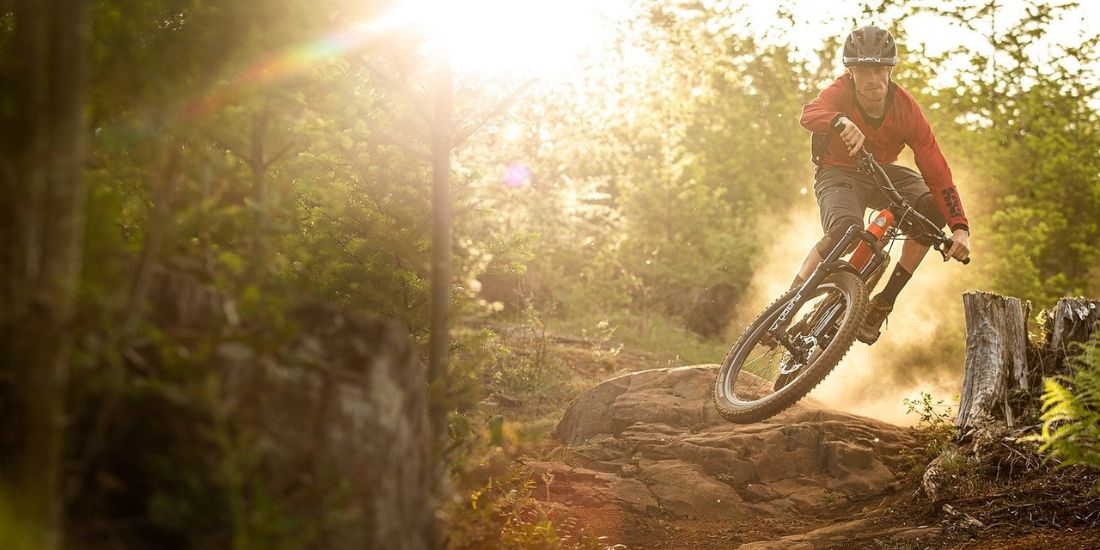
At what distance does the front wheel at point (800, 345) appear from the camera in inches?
272

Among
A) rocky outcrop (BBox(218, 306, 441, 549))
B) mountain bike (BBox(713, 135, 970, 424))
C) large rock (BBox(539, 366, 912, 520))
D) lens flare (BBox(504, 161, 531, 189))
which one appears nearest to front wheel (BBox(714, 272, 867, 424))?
mountain bike (BBox(713, 135, 970, 424))

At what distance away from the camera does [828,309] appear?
24.3 ft

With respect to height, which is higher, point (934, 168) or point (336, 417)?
point (934, 168)

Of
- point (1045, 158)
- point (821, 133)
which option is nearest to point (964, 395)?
point (821, 133)

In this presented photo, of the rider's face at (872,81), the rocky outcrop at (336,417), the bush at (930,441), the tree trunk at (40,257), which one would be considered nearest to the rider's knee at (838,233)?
the rider's face at (872,81)

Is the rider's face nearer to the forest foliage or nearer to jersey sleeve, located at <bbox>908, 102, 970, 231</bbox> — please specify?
jersey sleeve, located at <bbox>908, 102, 970, 231</bbox>

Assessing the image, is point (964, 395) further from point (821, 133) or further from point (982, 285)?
point (982, 285)

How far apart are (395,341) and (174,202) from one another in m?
0.98

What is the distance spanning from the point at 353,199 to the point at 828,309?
134 inches

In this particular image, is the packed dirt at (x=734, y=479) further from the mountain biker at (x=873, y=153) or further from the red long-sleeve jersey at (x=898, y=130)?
the red long-sleeve jersey at (x=898, y=130)

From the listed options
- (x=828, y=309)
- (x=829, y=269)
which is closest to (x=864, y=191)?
(x=829, y=269)

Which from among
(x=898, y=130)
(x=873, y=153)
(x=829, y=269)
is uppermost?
(x=898, y=130)

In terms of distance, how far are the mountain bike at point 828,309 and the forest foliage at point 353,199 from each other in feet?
6.14

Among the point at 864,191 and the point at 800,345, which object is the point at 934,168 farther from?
the point at 800,345
